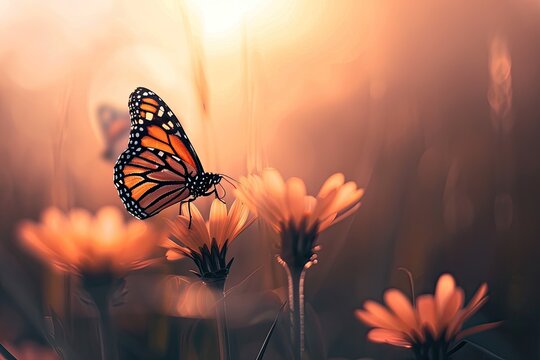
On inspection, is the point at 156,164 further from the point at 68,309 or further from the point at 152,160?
the point at 68,309

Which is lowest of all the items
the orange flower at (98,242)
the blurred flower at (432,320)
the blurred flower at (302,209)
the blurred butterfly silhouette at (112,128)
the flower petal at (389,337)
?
the flower petal at (389,337)

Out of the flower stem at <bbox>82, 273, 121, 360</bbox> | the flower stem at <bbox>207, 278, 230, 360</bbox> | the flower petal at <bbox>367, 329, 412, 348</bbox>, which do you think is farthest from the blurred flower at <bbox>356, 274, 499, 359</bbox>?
the flower stem at <bbox>82, 273, 121, 360</bbox>

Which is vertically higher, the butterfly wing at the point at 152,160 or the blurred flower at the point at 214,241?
the butterfly wing at the point at 152,160

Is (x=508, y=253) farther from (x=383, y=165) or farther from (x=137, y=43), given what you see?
(x=137, y=43)

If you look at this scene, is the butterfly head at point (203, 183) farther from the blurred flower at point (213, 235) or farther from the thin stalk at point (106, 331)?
the thin stalk at point (106, 331)

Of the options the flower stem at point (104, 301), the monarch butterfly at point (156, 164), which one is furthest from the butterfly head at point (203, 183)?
the flower stem at point (104, 301)
